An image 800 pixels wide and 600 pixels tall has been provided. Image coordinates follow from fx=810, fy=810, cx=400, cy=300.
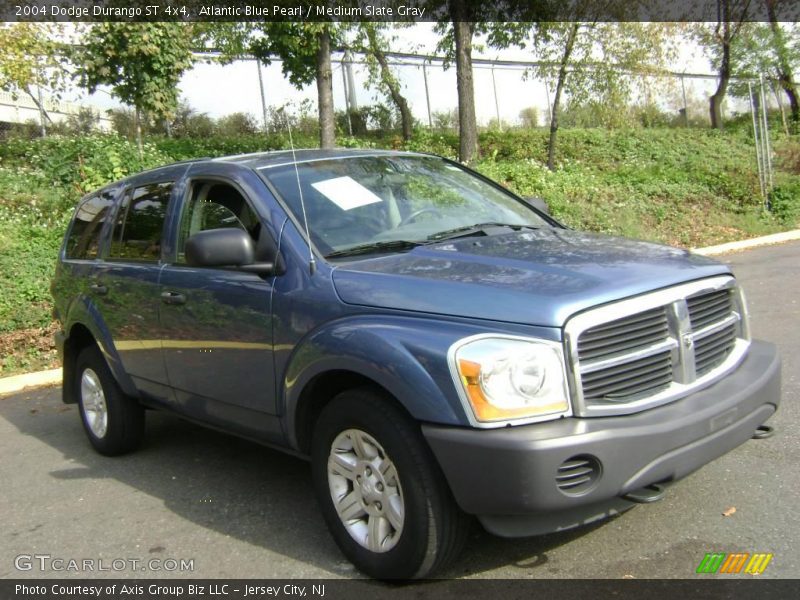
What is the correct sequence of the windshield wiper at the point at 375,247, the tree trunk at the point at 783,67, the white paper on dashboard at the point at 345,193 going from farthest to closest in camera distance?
1. the tree trunk at the point at 783,67
2. the white paper on dashboard at the point at 345,193
3. the windshield wiper at the point at 375,247

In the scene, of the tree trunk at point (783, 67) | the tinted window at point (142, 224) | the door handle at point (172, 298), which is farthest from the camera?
the tree trunk at point (783, 67)

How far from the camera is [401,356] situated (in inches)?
121

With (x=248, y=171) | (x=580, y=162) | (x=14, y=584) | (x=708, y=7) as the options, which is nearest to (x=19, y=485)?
(x=14, y=584)

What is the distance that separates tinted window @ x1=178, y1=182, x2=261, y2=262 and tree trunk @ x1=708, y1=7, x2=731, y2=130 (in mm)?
24062

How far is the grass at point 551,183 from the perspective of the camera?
378 inches

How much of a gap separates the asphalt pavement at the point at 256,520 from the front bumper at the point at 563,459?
1.63 ft

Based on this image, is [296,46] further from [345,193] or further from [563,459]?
[563,459]

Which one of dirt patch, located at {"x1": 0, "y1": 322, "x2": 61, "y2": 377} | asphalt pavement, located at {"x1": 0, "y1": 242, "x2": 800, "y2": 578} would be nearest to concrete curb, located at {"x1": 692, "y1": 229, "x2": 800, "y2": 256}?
asphalt pavement, located at {"x1": 0, "y1": 242, "x2": 800, "y2": 578}

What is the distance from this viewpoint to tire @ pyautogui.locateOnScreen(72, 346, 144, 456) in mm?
5348

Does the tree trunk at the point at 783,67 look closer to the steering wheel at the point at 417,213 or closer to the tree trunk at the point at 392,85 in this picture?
the tree trunk at the point at 392,85

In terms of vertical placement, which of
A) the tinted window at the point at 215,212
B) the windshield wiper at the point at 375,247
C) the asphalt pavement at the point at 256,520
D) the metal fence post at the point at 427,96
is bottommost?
the asphalt pavement at the point at 256,520

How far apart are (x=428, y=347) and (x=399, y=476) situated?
0.53 m

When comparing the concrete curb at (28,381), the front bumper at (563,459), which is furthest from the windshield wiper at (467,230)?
the concrete curb at (28,381)

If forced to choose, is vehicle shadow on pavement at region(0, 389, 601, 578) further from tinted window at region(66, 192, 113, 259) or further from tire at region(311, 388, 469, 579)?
tinted window at region(66, 192, 113, 259)
